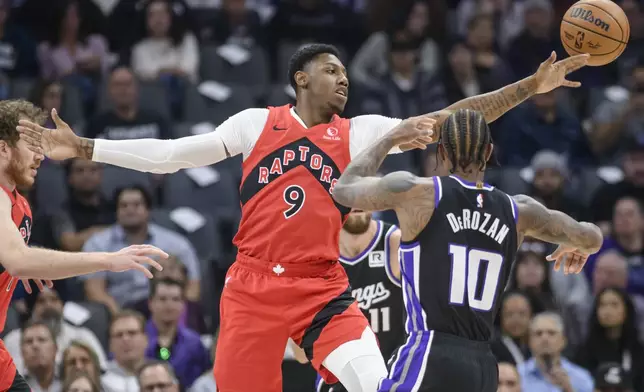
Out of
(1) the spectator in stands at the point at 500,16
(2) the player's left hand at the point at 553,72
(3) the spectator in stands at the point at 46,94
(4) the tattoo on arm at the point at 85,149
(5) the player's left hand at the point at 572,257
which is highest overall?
(1) the spectator in stands at the point at 500,16

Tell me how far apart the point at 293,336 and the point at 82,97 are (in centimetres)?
763

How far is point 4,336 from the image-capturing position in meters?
11.4

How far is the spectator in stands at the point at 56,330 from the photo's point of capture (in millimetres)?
10945

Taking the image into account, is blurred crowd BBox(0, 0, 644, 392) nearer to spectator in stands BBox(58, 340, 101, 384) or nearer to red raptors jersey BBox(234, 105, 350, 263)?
spectator in stands BBox(58, 340, 101, 384)

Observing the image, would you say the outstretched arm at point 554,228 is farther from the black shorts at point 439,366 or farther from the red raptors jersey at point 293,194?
the red raptors jersey at point 293,194

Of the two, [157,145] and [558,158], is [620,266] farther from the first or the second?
[157,145]

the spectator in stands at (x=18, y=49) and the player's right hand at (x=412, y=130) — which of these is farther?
the spectator in stands at (x=18, y=49)

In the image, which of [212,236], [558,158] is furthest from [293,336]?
[558,158]

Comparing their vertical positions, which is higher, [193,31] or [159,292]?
[193,31]

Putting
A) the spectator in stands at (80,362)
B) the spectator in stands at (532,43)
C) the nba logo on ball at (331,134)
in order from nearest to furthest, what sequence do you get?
1. the nba logo on ball at (331,134)
2. the spectator in stands at (80,362)
3. the spectator in stands at (532,43)

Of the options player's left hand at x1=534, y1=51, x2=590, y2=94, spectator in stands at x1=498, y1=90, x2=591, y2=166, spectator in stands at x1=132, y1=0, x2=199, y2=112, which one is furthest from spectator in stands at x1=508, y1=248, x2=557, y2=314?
player's left hand at x1=534, y1=51, x2=590, y2=94

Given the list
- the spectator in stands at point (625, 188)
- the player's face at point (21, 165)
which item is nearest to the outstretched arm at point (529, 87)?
the player's face at point (21, 165)

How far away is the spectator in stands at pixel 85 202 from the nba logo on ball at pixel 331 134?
18.1ft

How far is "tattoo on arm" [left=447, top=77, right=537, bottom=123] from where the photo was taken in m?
7.97
